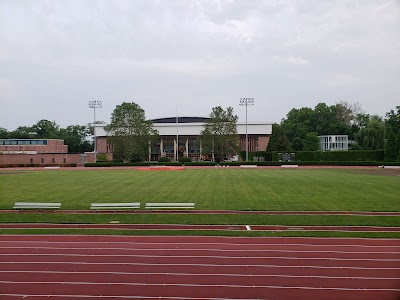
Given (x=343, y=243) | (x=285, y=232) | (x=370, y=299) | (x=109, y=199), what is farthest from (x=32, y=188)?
(x=370, y=299)

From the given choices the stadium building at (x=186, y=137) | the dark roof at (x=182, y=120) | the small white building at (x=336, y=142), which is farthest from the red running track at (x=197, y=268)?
the small white building at (x=336, y=142)

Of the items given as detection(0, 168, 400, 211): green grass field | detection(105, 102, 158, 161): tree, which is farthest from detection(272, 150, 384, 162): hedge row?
detection(0, 168, 400, 211): green grass field

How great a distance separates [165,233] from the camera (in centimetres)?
1418

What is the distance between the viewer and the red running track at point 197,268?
8727 mm

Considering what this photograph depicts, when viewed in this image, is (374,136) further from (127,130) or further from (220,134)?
(127,130)

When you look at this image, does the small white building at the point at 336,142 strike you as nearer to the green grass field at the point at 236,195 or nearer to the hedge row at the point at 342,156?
the hedge row at the point at 342,156

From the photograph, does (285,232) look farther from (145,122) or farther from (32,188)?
(145,122)

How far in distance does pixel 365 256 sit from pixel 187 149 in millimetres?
72561

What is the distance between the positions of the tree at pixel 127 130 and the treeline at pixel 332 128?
2309 centimetres

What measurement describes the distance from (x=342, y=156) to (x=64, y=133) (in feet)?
232

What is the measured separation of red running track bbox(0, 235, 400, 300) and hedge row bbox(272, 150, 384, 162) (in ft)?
162

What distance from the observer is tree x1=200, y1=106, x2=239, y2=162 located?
66312 mm

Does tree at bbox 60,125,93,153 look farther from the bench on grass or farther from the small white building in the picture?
the bench on grass

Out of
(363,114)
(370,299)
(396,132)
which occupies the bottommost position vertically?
(370,299)
